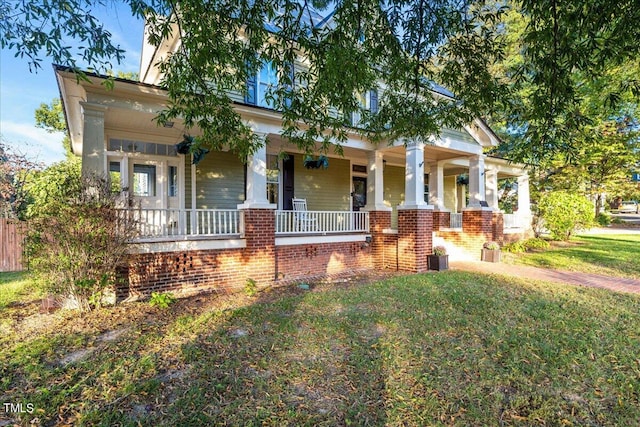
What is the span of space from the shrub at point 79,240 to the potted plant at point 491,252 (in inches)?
390

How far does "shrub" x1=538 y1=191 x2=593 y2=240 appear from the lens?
13.8 metres

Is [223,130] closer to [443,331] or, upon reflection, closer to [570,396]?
[443,331]

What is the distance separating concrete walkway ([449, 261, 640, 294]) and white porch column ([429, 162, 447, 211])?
9.56 ft

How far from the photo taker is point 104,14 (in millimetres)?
3451


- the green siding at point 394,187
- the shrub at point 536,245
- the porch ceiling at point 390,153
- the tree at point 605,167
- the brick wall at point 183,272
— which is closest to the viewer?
the brick wall at point 183,272

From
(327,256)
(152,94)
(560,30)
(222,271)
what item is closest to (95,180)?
(152,94)

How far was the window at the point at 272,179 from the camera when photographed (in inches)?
394

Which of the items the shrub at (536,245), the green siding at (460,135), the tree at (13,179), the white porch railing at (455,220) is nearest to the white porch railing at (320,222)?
the green siding at (460,135)

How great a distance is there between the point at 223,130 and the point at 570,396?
464cm

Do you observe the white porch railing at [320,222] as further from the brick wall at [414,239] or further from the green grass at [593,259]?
the green grass at [593,259]

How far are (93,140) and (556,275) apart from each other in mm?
10553

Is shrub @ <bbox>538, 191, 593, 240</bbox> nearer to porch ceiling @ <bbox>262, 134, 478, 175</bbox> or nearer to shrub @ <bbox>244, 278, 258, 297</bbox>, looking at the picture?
porch ceiling @ <bbox>262, 134, 478, 175</bbox>

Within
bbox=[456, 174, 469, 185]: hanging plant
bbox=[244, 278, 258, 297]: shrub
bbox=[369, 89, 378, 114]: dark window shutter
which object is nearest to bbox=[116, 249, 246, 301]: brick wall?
bbox=[244, 278, 258, 297]: shrub

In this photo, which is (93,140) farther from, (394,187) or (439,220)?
(439,220)
